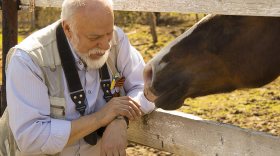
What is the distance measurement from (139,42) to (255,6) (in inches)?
341

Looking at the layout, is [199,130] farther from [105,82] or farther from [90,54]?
[90,54]

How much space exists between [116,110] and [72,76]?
287 mm

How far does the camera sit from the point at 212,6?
223cm

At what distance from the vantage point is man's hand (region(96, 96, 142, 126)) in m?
2.41

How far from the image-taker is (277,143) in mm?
2211

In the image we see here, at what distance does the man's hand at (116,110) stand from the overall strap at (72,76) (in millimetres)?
118

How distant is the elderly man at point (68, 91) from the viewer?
7.66 feet

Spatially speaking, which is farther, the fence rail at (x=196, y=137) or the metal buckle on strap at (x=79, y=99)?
the metal buckle on strap at (x=79, y=99)

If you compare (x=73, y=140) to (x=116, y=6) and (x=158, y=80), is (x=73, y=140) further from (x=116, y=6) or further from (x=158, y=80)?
(x=116, y=6)

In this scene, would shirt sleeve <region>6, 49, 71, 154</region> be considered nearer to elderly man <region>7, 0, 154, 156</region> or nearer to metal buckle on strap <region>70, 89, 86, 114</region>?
elderly man <region>7, 0, 154, 156</region>

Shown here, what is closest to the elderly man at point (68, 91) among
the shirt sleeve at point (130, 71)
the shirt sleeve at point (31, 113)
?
the shirt sleeve at point (31, 113)

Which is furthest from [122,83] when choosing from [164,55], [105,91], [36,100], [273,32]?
[273,32]

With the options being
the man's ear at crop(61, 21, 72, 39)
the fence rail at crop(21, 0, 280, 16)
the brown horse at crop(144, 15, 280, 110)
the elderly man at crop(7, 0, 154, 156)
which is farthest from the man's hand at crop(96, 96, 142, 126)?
the fence rail at crop(21, 0, 280, 16)

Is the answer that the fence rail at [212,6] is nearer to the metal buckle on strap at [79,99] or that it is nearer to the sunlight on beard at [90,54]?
the sunlight on beard at [90,54]
